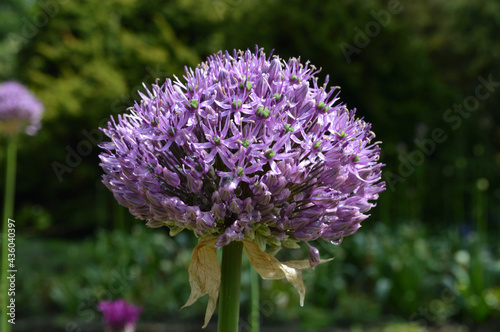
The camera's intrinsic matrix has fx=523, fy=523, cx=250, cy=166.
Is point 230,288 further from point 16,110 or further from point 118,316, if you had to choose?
point 16,110

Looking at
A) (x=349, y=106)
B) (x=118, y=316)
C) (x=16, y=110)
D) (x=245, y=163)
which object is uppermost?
(x=349, y=106)

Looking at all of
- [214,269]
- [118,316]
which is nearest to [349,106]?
[118,316]

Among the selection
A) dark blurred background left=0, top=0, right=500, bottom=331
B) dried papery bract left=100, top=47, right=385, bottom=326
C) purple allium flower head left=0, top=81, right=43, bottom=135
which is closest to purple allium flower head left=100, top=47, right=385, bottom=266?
dried papery bract left=100, top=47, right=385, bottom=326

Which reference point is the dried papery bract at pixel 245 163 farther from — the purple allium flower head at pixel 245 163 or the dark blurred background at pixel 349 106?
the dark blurred background at pixel 349 106

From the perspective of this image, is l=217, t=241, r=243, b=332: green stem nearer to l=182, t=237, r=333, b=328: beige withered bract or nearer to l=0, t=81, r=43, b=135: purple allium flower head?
l=182, t=237, r=333, b=328: beige withered bract

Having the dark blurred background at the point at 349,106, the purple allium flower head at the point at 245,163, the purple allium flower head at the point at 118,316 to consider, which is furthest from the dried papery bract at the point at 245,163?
the dark blurred background at the point at 349,106

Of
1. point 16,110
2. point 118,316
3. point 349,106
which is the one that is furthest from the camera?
A: point 349,106
